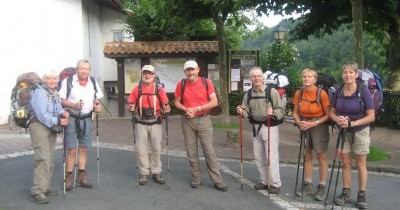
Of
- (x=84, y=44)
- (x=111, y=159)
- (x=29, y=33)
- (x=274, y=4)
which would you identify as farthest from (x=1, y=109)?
(x=274, y=4)

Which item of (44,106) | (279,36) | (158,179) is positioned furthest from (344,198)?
(279,36)

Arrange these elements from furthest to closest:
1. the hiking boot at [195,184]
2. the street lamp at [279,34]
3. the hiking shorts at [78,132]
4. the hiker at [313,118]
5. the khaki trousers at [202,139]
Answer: the street lamp at [279,34] < the hiking boot at [195,184] < the khaki trousers at [202,139] < the hiking shorts at [78,132] < the hiker at [313,118]

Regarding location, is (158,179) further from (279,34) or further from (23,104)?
(279,34)

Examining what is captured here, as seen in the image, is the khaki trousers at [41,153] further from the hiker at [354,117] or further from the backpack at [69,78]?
the hiker at [354,117]

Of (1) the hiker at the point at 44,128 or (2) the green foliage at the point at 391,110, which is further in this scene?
(2) the green foliage at the point at 391,110

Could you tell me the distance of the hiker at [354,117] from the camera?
6145 millimetres

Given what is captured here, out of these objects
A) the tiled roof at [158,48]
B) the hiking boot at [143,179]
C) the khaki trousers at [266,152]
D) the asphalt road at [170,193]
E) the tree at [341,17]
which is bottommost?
the asphalt road at [170,193]

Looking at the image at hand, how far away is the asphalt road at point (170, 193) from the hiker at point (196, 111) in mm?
408

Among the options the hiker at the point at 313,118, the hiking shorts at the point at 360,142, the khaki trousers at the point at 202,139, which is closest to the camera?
the hiking shorts at the point at 360,142

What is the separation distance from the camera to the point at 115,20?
79.8 feet

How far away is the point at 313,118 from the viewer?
6.58 metres

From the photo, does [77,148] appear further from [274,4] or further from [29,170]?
[274,4]

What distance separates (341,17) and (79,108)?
412 inches

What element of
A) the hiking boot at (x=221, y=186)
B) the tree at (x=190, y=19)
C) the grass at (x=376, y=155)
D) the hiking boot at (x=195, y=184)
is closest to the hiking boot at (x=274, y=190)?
the hiking boot at (x=221, y=186)
